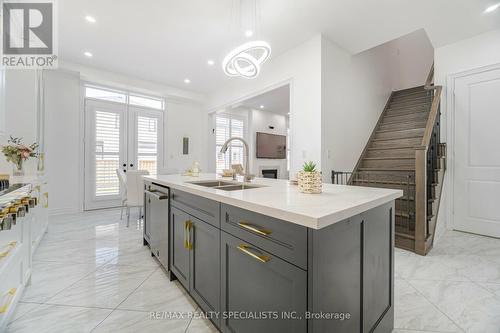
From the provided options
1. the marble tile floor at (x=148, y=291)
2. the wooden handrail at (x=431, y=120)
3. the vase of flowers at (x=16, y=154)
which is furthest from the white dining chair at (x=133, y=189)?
the wooden handrail at (x=431, y=120)

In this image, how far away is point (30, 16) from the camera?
279 cm

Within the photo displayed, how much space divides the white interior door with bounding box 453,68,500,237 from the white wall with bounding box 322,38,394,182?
1.33m

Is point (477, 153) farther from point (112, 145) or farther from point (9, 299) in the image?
point (112, 145)

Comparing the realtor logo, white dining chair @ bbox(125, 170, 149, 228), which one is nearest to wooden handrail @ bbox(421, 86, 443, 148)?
white dining chair @ bbox(125, 170, 149, 228)

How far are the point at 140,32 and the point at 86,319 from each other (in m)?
3.66

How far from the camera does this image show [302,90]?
353 cm

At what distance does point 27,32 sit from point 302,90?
161 inches

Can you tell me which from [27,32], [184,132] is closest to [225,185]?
[27,32]

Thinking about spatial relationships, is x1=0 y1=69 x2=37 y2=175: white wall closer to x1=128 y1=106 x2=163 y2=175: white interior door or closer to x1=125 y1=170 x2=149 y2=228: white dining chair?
x1=125 y1=170 x2=149 y2=228: white dining chair

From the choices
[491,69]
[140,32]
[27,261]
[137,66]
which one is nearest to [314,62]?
[491,69]

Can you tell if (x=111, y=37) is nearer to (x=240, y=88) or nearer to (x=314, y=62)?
(x=240, y=88)

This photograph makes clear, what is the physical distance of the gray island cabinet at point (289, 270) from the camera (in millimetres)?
814

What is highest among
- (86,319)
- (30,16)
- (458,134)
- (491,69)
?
(30,16)

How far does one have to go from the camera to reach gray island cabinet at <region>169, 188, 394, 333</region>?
814 mm
